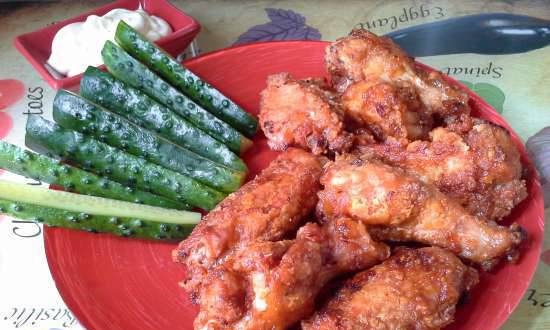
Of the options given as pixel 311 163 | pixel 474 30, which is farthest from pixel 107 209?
pixel 474 30

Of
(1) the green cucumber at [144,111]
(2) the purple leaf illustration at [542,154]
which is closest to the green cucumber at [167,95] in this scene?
(1) the green cucumber at [144,111]

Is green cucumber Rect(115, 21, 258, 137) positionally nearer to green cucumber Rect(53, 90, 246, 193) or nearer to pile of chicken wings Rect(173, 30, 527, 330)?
pile of chicken wings Rect(173, 30, 527, 330)

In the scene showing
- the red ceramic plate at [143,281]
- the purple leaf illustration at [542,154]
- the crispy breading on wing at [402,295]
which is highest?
the crispy breading on wing at [402,295]

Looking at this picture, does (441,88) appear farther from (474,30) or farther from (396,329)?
(474,30)

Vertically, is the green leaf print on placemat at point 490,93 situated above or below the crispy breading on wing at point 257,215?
below

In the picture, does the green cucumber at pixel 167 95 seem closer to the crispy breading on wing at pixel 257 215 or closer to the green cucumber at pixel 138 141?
the green cucumber at pixel 138 141

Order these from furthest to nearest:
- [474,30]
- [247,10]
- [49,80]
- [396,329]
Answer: [247,10] → [474,30] → [49,80] → [396,329]
